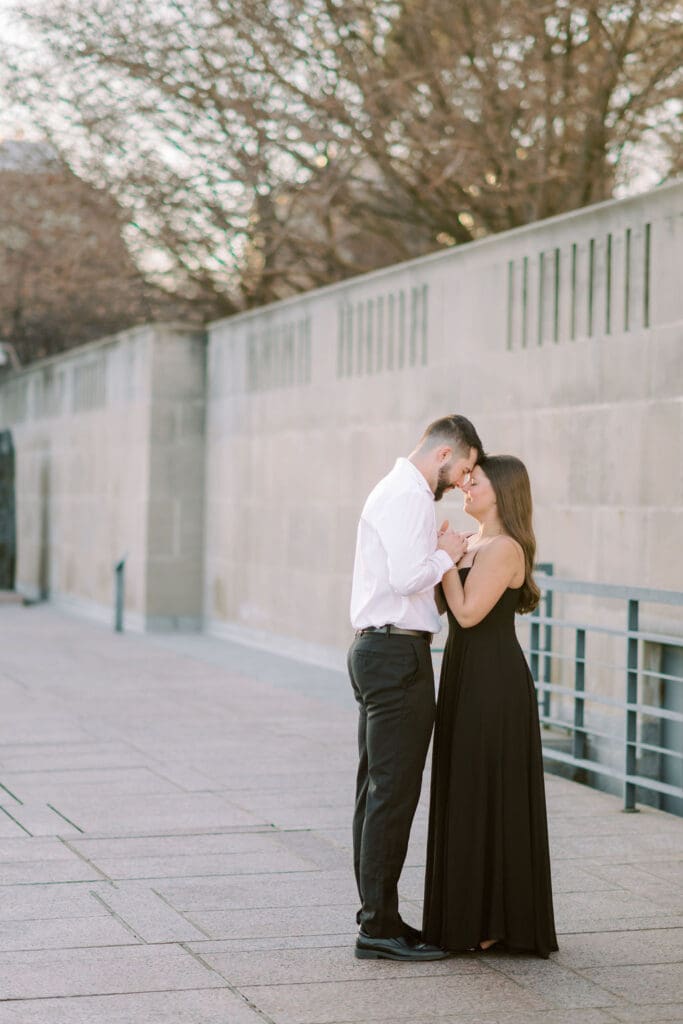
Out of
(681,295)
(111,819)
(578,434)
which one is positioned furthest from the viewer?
(578,434)

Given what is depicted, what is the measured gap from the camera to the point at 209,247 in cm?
1930

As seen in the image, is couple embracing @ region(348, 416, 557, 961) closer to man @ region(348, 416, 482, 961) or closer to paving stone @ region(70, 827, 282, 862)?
man @ region(348, 416, 482, 961)

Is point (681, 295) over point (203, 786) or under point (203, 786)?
over

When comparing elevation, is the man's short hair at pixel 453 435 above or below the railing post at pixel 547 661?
above

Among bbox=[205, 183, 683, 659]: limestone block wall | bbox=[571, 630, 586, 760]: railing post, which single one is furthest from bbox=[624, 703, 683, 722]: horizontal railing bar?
bbox=[205, 183, 683, 659]: limestone block wall

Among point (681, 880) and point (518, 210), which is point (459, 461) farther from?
point (518, 210)

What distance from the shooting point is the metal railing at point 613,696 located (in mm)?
7973

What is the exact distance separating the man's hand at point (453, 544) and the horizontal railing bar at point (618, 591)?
220 centimetres

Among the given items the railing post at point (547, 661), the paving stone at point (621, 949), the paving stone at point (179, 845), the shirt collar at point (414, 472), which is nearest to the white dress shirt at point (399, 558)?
the shirt collar at point (414, 472)

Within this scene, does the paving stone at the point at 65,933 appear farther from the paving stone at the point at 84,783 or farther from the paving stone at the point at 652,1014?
the paving stone at the point at 84,783

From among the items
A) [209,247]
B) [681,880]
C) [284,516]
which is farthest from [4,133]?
[681,880]

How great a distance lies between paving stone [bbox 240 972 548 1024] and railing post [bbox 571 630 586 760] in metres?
3.59

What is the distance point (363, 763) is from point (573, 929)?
3.44 feet

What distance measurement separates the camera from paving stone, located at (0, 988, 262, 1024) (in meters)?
4.57
